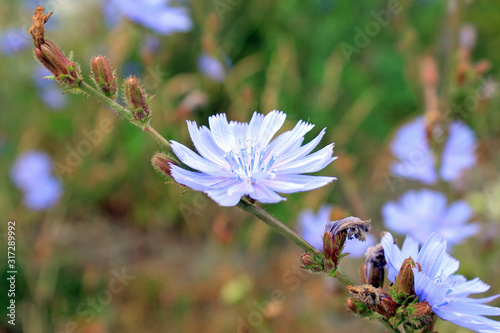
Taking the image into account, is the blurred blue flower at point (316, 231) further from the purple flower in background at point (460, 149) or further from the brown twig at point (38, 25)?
the brown twig at point (38, 25)

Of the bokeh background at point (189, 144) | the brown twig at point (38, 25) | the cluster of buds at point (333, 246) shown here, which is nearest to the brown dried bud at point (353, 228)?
the cluster of buds at point (333, 246)

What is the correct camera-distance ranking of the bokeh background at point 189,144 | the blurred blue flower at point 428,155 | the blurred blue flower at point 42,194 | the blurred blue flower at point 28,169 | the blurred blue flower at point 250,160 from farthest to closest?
the blurred blue flower at point 28,169 < the blurred blue flower at point 42,194 < the bokeh background at point 189,144 < the blurred blue flower at point 428,155 < the blurred blue flower at point 250,160

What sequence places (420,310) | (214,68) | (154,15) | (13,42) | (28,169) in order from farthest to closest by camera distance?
(13,42), (28,169), (214,68), (154,15), (420,310)

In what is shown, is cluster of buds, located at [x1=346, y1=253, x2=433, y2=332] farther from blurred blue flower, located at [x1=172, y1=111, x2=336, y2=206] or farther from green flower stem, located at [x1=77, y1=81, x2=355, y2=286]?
blurred blue flower, located at [x1=172, y1=111, x2=336, y2=206]

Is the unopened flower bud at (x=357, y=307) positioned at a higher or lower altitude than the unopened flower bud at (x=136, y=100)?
lower

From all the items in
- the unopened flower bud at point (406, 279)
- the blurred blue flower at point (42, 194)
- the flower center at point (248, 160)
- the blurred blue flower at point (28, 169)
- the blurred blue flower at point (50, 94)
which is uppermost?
the blurred blue flower at point (50, 94)

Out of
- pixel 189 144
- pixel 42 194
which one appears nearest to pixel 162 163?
pixel 189 144

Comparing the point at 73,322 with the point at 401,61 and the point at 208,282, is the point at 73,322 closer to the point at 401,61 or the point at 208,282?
the point at 208,282

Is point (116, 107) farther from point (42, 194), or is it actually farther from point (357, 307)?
point (42, 194)
